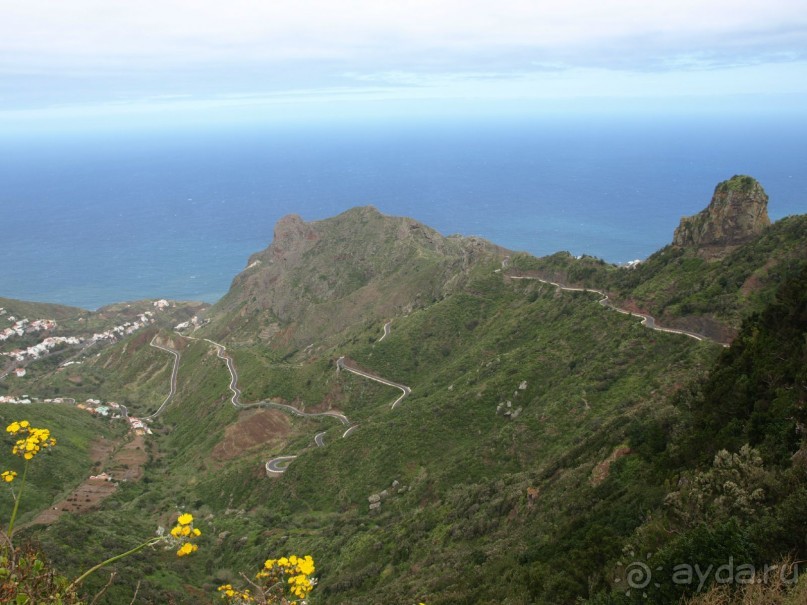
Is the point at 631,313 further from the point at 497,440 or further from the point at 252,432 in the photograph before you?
the point at 252,432

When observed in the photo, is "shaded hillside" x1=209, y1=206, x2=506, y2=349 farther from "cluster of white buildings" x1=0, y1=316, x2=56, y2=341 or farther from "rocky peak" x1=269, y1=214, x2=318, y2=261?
"cluster of white buildings" x1=0, y1=316, x2=56, y2=341

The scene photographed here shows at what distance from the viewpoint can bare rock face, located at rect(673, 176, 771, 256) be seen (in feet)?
164

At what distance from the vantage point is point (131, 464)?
64.9m

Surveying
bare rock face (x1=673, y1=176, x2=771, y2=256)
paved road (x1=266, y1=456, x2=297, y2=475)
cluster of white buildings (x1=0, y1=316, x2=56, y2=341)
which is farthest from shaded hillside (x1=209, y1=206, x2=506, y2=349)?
cluster of white buildings (x1=0, y1=316, x2=56, y2=341)

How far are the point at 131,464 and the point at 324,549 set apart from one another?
36.2m

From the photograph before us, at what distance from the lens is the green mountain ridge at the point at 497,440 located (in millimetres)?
18000

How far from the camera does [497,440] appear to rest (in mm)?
42031

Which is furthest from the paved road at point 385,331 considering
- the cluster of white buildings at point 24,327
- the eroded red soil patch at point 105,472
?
the cluster of white buildings at point 24,327

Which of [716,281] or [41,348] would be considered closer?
[716,281]

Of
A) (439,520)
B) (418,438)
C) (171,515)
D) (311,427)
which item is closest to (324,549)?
(439,520)

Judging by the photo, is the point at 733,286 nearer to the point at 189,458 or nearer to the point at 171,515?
the point at 171,515

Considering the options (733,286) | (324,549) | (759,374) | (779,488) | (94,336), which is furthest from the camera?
(94,336)

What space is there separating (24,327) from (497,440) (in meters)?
137

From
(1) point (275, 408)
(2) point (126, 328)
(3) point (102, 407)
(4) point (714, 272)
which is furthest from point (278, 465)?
(2) point (126, 328)
